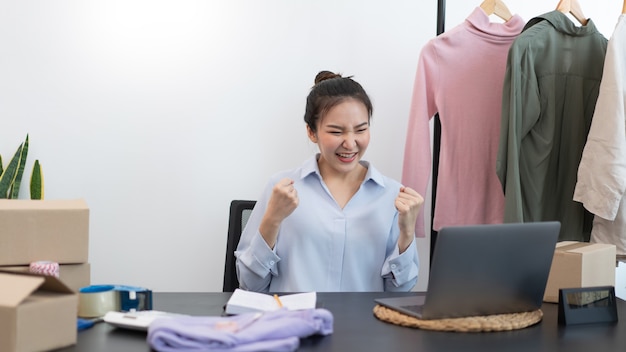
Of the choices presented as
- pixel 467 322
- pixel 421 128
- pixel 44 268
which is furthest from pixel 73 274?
pixel 421 128

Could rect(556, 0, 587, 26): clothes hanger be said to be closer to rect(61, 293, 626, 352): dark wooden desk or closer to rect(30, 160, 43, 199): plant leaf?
rect(61, 293, 626, 352): dark wooden desk

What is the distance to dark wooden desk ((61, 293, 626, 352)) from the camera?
1.30 meters

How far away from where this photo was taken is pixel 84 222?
62.4 inches

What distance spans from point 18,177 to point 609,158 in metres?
2.28

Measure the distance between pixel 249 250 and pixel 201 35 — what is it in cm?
143

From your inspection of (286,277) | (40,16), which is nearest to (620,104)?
(286,277)

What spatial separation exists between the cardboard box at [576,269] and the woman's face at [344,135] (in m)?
0.62

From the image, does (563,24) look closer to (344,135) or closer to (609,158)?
(609,158)

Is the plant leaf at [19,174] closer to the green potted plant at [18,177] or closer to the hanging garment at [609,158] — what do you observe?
the green potted plant at [18,177]

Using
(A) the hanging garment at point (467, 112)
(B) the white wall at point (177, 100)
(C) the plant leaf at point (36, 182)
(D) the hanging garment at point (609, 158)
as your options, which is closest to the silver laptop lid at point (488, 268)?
(D) the hanging garment at point (609, 158)

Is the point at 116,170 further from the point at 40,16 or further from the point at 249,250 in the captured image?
the point at 249,250

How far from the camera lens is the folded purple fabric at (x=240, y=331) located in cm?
121

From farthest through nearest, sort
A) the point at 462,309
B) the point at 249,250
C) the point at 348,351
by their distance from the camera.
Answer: the point at 249,250, the point at 462,309, the point at 348,351

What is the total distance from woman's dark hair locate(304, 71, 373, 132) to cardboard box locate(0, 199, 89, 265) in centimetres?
84
